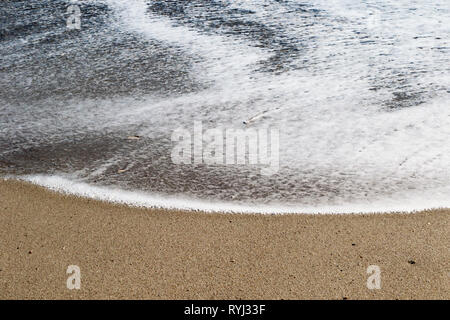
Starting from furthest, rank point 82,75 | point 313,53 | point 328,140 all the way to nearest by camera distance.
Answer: point 313,53
point 82,75
point 328,140

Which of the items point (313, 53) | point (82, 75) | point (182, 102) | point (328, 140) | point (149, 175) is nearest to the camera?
point (149, 175)

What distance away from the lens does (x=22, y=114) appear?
4.59m

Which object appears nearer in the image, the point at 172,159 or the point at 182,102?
the point at 172,159

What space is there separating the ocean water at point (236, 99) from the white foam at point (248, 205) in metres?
0.01

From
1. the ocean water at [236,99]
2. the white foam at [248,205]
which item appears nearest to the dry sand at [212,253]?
the white foam at [248,205]

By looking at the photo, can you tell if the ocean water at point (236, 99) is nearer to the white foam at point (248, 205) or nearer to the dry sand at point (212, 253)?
the white foam at point (248, 205)

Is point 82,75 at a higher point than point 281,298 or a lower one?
lower

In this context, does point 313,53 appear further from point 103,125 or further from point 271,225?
point 271,225

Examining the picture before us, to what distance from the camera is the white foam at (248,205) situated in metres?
3.19

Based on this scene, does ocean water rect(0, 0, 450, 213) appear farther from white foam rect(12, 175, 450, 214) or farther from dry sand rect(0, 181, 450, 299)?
dry sand rect(0, 181, 450, 299)

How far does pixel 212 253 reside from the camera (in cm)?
279

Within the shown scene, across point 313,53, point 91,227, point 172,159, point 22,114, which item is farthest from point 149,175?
point 313,53

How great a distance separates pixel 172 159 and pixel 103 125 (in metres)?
0.84

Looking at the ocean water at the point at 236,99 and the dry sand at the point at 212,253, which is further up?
the dry sand at the point at 212,253
